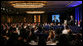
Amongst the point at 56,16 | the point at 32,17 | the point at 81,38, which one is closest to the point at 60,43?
the point at 81,38

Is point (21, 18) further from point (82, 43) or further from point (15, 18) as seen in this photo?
point (82, 43)

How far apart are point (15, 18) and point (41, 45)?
24093 mm

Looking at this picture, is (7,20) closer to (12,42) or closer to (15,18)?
(15,18)

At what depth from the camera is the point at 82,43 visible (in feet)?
13.8

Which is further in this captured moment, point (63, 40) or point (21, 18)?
point (21, 18)

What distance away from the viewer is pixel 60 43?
12.9ft

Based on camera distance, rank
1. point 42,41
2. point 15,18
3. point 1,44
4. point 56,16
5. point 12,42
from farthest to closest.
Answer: point 15,18
point 56,16
point 42,41
point 1,44
point 12,42

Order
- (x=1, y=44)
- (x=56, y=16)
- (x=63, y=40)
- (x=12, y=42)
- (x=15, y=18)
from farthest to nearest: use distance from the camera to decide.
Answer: (x=15, y=18) → (x=56, y=16) → (x=63, y=40) → (x=1, y=44) → (x=12, y=42)

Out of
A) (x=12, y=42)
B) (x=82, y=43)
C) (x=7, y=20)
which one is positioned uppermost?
(x=12, y=42)

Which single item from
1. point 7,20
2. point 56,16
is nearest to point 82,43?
point 56,16

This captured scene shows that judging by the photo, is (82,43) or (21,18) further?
(21,18)

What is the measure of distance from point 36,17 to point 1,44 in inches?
931

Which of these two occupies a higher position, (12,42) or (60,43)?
(12,42)

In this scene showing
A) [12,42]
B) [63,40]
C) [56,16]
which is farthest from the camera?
[56,16]
